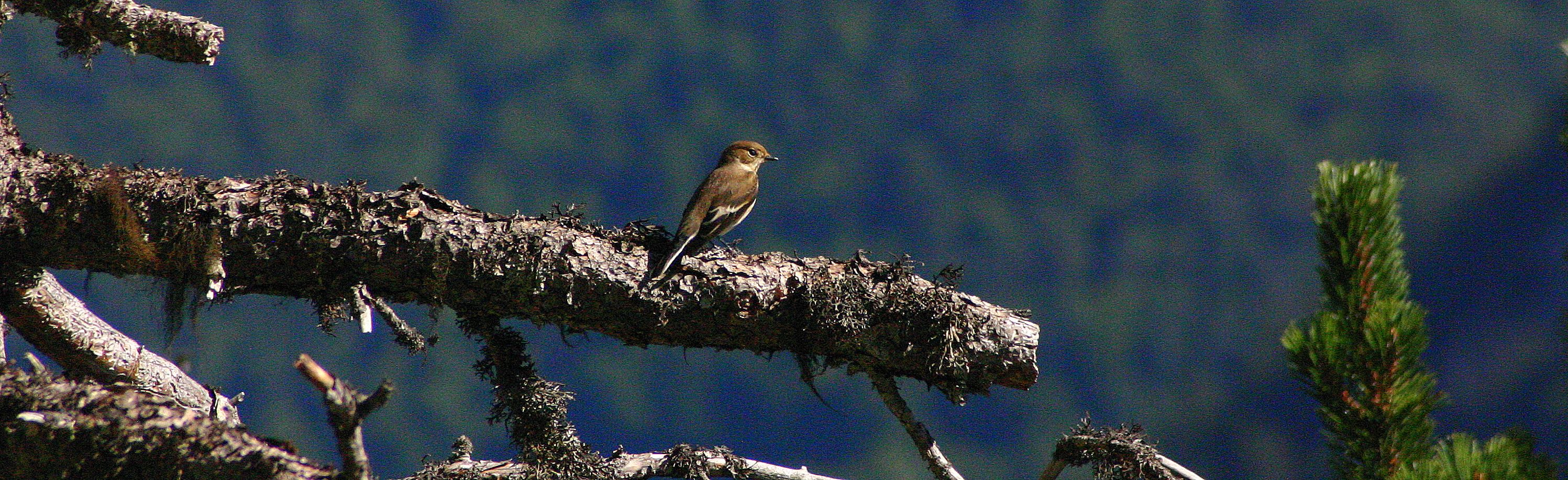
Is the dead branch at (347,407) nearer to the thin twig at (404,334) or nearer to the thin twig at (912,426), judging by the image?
the thin twig at (912,426)

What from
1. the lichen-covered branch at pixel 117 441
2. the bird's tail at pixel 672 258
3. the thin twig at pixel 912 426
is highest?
the bird's tail at pixel 672 258

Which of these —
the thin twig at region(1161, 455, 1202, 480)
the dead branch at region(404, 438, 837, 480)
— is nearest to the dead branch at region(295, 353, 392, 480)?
the dead branch at region(404, 438, 837, 480)

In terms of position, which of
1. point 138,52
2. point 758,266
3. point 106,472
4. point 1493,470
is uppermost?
point 138,52

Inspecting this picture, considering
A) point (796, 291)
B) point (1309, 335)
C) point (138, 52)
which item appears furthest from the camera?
point (138, 52)

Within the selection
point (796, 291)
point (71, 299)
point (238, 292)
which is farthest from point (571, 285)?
point (71, 299)

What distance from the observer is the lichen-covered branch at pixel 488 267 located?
2.64m

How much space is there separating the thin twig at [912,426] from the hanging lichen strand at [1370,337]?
4.07ft

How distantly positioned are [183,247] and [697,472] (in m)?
1.42

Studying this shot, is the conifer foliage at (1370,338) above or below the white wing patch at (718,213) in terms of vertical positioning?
below

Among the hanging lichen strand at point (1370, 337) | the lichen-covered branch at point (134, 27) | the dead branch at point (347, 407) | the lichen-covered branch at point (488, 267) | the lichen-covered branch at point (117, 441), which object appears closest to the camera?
the dead branch at point (347, 407)

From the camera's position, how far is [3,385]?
211 centimetres

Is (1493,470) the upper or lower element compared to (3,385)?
upper

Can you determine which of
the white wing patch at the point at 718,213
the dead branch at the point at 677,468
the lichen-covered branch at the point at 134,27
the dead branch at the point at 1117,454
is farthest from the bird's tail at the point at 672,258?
the lichen-covered branch at the point at 134,27

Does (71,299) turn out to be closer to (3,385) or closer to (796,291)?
(3,385)
